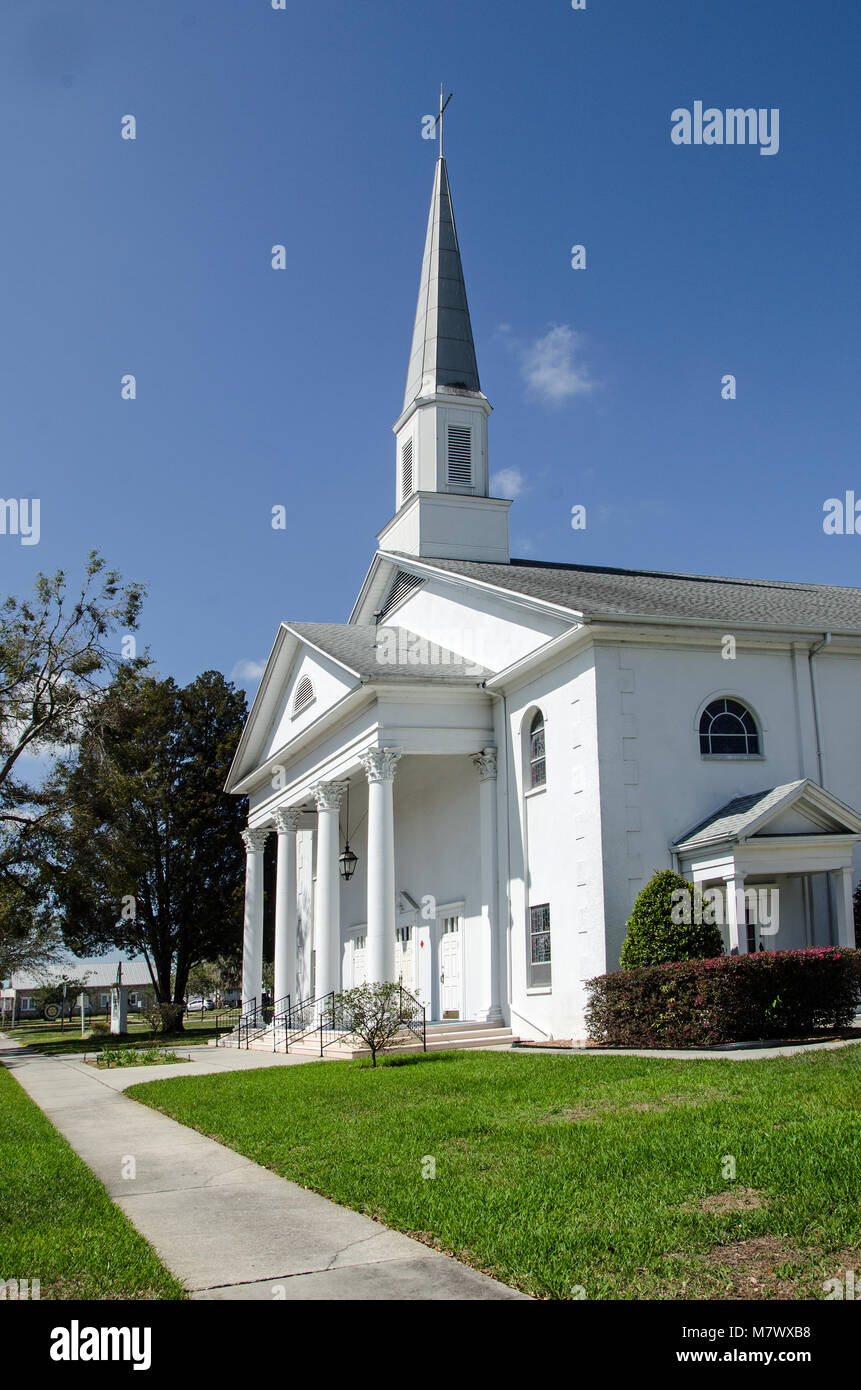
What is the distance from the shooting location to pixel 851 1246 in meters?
5.92

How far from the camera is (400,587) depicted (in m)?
30.6

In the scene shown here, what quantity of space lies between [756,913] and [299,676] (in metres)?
14.9

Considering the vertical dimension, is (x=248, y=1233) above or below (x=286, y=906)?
below

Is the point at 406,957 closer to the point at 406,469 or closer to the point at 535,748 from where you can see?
the point at 535,748

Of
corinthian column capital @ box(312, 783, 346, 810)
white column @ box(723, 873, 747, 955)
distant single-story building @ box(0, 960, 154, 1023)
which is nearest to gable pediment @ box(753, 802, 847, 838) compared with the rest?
white column @ box(723, 873, 747, 955)

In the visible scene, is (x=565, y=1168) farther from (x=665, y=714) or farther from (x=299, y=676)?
(x=299, y=676)

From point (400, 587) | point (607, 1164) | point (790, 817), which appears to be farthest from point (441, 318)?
point (607, 1164)

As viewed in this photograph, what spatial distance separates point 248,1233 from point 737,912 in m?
12.2

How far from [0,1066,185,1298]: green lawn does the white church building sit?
36.2ft

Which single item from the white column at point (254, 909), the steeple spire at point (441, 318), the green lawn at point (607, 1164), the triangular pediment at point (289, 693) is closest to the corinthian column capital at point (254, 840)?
the white column at point (254, 909)

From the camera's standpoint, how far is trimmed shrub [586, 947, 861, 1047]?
15.9 metres

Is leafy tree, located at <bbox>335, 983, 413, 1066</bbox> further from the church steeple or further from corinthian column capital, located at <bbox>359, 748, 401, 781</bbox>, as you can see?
the church steeple

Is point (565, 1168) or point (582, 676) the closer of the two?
point (565, 1168)
